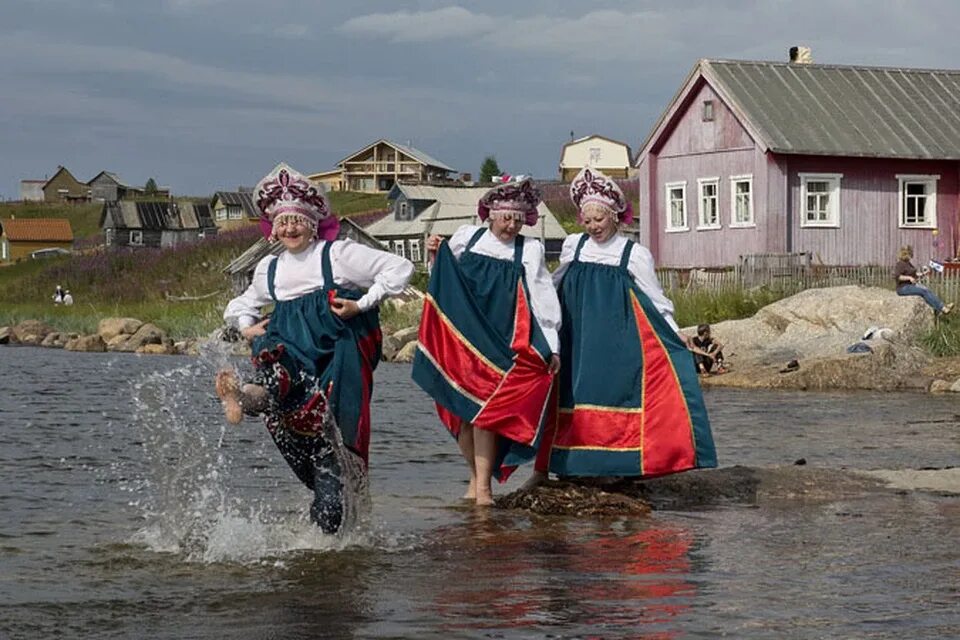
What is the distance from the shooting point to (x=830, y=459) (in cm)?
1215

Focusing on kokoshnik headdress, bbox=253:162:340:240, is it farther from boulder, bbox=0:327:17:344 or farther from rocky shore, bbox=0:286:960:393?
boulder, bbox=0:327:17:344

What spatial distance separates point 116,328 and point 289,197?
3677cm

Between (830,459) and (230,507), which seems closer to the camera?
(230,507)

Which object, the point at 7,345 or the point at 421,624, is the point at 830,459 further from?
the point at 7,345

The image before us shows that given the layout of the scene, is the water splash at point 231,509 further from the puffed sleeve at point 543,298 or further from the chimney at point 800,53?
the chimney at point 800,53

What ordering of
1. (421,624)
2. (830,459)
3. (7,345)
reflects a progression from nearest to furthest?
(421,624), (830,459), (7,345)

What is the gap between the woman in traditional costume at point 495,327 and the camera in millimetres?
8820

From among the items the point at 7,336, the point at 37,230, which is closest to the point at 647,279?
the point at 7,336

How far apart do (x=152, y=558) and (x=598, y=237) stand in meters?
3.10

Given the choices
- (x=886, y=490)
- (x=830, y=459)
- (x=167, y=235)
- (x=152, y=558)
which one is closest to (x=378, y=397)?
(x=830, y=459)

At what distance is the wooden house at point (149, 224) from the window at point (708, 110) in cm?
6551

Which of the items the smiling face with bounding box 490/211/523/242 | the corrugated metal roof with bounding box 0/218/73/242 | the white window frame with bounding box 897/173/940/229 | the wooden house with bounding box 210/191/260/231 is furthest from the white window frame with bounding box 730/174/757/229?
the corrugated metal roof with bounding box 0/218/73/242

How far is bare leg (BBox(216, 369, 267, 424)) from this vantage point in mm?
7121

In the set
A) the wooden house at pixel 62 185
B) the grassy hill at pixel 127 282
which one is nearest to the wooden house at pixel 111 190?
the wooden house at pixel 62 185
